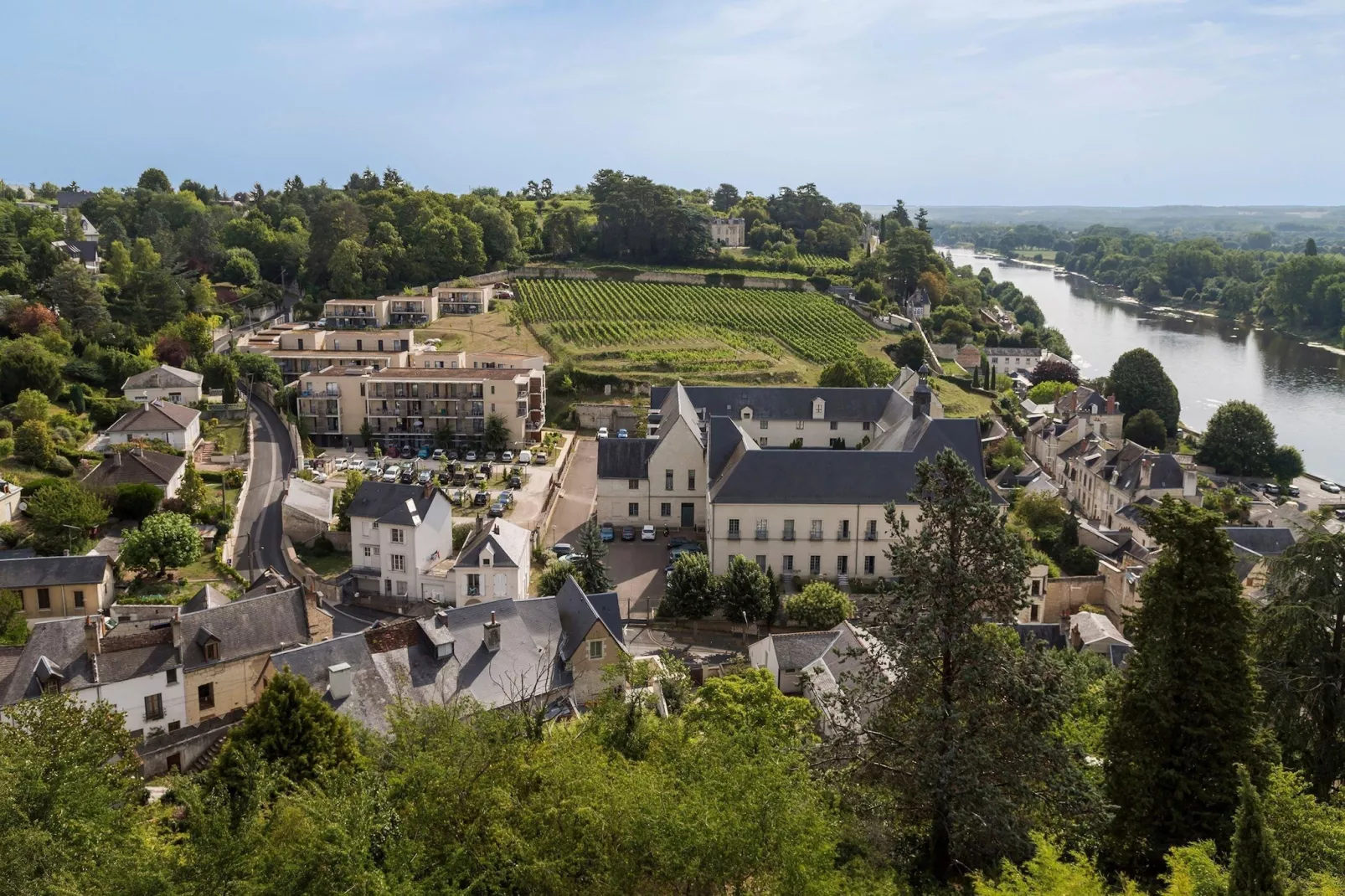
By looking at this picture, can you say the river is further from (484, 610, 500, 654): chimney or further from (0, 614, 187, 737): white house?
(0, 614, 187, 737): white house

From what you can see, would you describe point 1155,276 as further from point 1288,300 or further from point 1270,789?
point 1270,789

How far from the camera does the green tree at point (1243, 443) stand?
5709 centimetres

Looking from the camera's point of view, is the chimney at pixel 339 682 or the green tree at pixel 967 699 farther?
the chimney at pixel 339 682

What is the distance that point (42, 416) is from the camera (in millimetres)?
46031

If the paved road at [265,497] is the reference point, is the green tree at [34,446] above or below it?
above

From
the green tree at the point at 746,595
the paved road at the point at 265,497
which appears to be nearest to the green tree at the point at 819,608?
the green tree at the point at 746,595

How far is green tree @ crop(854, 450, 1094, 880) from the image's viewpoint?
1406cm

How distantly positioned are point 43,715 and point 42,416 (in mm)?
34543

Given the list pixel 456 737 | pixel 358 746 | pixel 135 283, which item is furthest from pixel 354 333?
pixel 456 737

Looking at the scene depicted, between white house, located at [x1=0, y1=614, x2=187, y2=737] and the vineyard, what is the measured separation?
42.2 m

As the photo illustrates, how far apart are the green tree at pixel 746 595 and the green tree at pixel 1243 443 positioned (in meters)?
35.8

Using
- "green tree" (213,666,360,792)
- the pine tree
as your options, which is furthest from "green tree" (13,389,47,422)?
the pine tree

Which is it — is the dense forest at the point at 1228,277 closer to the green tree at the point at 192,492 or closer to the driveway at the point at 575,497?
the driveway at the point at 575,497

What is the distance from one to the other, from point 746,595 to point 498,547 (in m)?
7.98
